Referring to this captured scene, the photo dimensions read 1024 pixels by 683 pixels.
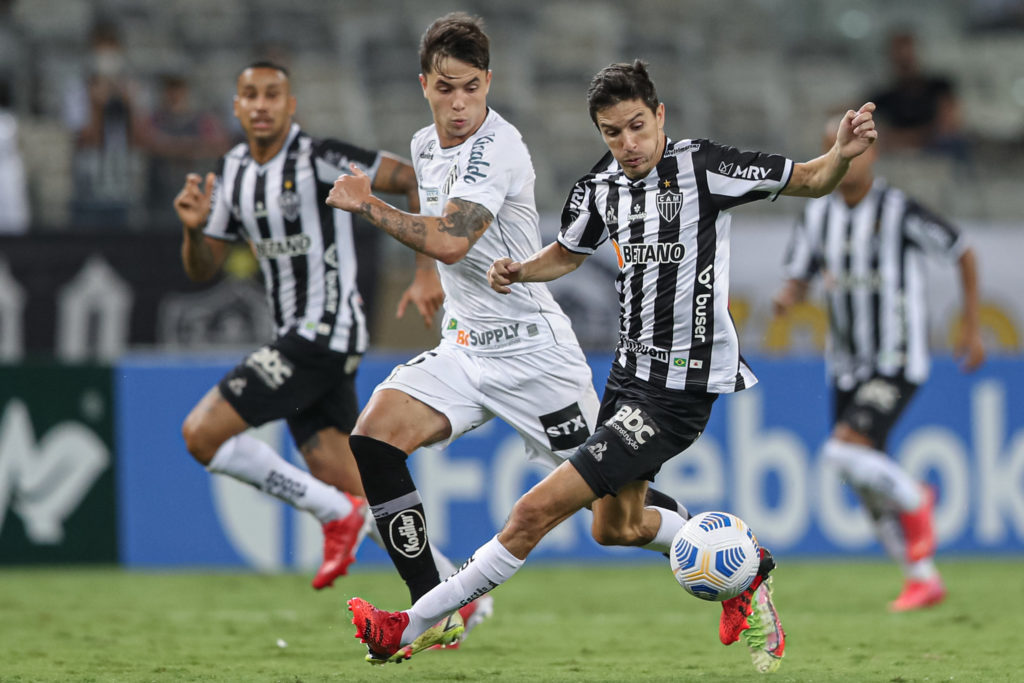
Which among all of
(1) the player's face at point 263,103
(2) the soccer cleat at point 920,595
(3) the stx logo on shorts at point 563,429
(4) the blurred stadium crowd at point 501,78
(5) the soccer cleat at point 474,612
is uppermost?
(4) the blurred stadium crowd at point 501,78

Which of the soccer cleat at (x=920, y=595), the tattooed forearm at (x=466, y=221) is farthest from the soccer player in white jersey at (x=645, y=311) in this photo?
the soccer cleat at (x=920, y=595)

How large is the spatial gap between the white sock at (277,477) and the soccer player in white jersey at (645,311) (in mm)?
1556

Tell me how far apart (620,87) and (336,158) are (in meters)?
2.02

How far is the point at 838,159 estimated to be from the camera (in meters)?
5.09

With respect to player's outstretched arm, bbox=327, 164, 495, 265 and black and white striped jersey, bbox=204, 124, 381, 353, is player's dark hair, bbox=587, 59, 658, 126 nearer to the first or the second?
player's outstretched arm, bbox=327, 164, 495, 265

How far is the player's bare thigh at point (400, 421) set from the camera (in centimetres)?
557

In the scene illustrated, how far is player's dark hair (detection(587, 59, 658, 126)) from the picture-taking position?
5.27m

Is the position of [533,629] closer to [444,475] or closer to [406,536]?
[406,536]

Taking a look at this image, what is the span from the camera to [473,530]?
9.87 m

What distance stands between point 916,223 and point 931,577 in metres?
2.03

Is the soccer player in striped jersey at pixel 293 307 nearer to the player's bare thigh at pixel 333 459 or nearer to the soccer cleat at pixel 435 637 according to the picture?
the player's bare thigh at pixel 333 459

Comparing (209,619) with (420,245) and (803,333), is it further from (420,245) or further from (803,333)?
(803,333)

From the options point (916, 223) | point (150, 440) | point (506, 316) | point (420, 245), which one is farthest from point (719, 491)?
point (420, 245)

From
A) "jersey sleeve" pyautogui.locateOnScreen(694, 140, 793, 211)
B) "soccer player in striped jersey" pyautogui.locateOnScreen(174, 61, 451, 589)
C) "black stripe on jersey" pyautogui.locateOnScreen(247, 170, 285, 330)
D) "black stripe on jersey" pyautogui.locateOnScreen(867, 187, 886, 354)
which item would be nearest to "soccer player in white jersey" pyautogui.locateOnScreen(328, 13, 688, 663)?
"jersey sleeve" pyautogui.locateOnScreen(694, 140, 793, 211)
